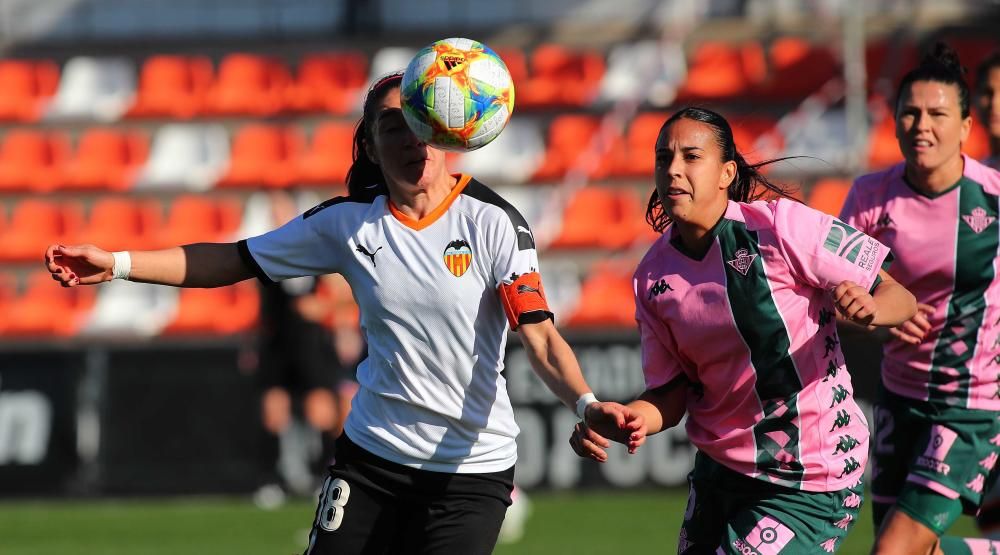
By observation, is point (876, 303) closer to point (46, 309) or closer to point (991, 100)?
point (991, 100)

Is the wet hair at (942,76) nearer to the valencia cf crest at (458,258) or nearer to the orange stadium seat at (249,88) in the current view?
the valencia cf crest at (458,258)

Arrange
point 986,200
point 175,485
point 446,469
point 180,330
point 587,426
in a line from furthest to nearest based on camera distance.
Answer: point 180,330, point 175,485, point 986,200, point 446,469, point 587,426

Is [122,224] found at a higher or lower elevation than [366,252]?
lower

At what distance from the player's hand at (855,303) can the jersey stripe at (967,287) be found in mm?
1500

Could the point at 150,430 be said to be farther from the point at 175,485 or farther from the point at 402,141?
the point at 402,141

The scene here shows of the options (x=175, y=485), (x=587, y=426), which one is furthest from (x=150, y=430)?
(x=587, y=426)

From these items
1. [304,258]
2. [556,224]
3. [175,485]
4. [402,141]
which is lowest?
[175,485]

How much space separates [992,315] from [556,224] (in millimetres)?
10214

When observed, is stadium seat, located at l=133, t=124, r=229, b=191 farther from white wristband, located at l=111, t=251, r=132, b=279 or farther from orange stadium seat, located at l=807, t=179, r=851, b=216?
white wristband, located at l=111, t=251, r=132, b=279

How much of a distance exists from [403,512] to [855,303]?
160cm

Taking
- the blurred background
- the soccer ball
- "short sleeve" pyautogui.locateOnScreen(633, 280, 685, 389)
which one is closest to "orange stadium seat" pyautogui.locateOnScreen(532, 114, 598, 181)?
the blurred background

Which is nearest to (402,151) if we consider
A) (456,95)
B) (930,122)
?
(456,95)

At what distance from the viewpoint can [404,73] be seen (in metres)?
5.03

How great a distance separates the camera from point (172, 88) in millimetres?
A: 17828
